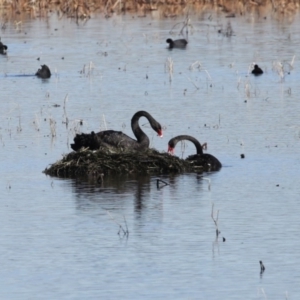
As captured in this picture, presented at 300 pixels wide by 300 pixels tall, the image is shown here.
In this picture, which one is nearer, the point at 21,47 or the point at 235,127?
the point at 235,127

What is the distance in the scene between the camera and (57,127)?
19.8 meters

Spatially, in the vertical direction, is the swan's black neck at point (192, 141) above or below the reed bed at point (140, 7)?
below

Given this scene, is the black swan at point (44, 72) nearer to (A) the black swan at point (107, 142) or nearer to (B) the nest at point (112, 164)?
(A) the black swan at point (107, 142)

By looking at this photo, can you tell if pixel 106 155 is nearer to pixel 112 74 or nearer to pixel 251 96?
pixel 251 96

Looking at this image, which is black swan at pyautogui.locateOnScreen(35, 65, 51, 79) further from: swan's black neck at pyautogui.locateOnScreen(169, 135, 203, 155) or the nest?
the nest

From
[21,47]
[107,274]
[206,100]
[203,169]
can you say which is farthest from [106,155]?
[21,47]

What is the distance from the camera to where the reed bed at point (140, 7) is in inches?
1684

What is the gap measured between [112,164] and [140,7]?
29314mm

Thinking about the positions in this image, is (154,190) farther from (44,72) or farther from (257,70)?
(257,70)

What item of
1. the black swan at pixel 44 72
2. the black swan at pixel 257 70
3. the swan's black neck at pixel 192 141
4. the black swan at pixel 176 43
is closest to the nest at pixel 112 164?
the swan's black neck at pixel 192 141

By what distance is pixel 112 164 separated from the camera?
52.0ft

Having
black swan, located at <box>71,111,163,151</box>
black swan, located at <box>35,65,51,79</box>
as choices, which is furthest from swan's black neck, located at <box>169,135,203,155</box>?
black swan, located at <box>35,65,51,79</box>

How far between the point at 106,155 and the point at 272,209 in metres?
3.23

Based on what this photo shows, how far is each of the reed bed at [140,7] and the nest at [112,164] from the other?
25892 millimetres
